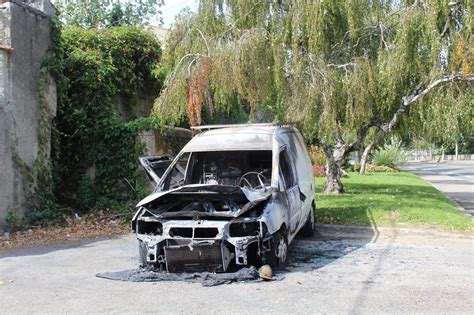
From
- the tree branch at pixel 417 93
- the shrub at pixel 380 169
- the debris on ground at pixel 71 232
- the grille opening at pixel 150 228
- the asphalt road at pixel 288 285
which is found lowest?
the shrub at pixel 380 169

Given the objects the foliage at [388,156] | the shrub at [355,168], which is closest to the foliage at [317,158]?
the shrub at [355,168]

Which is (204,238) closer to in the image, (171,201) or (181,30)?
(171,201)

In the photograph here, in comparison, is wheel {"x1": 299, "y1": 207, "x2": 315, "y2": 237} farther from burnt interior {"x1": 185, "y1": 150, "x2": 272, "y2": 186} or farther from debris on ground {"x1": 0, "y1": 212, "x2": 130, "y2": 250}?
debris on ground {"x1": 0, "y1": 212, "x2": 130, "y2": 250}

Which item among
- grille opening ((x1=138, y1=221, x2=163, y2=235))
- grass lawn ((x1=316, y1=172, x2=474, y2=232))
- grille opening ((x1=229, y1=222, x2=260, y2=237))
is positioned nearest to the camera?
grille opening ((x1=229, y1=222, x2=260, y2=237))

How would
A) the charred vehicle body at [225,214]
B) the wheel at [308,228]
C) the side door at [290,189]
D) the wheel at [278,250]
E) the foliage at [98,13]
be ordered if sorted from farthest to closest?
the foliage at [98,13]
the wheel at [308,228]
the side door at [290,189]
the wheel at [278,250]
the charred vehicle body at [225,214]

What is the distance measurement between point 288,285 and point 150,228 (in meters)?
2.10

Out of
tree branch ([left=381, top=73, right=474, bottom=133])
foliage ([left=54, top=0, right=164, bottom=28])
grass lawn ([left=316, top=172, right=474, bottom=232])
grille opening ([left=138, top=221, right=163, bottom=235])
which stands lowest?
grass lawn ([left=316, top=172, right=474, bottom=232])

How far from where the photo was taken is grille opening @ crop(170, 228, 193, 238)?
6.81 m

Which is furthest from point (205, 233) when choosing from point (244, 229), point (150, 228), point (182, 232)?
point (150, 228)

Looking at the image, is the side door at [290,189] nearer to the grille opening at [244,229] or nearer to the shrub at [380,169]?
the grille opening at [244,229]

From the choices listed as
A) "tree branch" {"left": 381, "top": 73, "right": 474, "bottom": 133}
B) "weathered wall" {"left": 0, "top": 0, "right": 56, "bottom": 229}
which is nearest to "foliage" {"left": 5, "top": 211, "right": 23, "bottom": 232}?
"weathered wall" {"left": 0, "top": 0, "right": 56, "bottom": 229}

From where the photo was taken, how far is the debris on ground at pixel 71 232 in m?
10.0

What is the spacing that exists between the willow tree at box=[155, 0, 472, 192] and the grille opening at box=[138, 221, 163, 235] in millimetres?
5536

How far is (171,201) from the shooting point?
765cm
